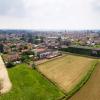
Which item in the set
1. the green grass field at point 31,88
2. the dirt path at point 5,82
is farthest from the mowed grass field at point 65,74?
the dirt path at point 5,82

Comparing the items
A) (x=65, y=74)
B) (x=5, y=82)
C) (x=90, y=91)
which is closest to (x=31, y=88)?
(x=5, y=82)

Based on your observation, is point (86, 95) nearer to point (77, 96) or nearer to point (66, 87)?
point (77, 96)

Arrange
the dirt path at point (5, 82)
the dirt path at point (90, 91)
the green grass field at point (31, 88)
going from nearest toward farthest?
the dirt path at point (90, 91), the green grass field at point (31, 88), the dirt path at point (5, 82)

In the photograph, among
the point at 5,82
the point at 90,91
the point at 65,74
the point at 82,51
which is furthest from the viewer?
the point at 82,51

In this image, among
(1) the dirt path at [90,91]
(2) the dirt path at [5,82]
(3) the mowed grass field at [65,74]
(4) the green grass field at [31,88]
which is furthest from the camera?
(3) the mowed grass field at [65,74]

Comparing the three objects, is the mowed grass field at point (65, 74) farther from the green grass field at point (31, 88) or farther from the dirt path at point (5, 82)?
the dirt path at point (5, 82)

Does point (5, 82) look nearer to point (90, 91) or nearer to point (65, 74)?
point (65, 74)

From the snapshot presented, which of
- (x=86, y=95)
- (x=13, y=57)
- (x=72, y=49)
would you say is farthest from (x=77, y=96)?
(x=72, y=49)
